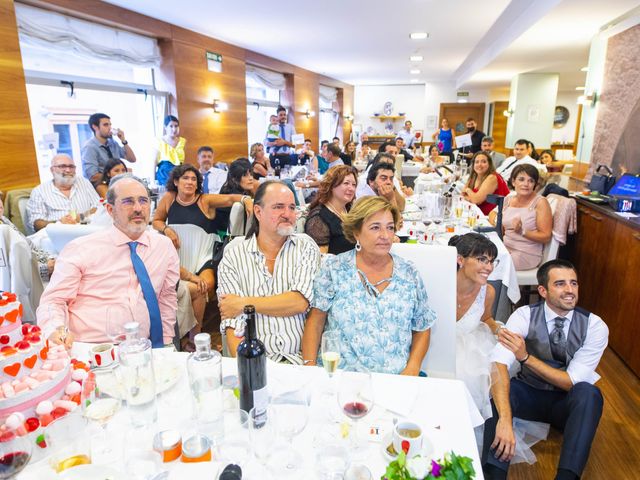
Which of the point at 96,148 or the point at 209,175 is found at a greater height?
the point at 96,148

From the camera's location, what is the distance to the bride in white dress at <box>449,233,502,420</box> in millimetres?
2139

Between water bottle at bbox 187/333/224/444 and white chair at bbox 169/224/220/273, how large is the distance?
216 centimetres

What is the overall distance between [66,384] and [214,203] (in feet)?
8.23

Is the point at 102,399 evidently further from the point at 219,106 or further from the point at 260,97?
the point at 260,97

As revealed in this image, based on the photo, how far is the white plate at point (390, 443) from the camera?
3.54 feet

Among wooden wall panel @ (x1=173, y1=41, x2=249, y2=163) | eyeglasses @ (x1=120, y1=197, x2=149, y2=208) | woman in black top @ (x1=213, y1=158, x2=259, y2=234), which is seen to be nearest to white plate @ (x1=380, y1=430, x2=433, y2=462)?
eyeglasses @ (x1=120, y1=197, x2=149, y2=208)

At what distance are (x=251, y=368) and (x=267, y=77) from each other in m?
9.77

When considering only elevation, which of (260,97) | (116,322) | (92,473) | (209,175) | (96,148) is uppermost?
(260,97)

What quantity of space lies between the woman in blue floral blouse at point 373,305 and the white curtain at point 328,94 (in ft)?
42.1

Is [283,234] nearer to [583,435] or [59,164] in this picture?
[583,435]

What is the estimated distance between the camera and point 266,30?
7031 millimetres

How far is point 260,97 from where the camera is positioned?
35.3 ft

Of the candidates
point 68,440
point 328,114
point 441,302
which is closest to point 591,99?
point 441,302

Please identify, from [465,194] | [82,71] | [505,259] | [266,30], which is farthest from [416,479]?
[266,30]
